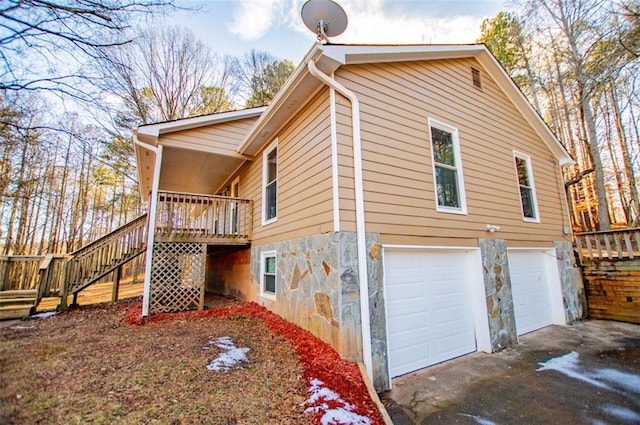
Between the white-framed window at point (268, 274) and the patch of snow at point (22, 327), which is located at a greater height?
the white-framed window at point (268, 274)

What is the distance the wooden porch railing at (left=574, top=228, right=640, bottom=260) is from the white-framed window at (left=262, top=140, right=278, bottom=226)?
8.34 meters

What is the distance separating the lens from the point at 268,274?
6.27m

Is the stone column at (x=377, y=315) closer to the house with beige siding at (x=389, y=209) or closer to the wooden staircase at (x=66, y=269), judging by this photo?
the house with beige siding at (x=389, y=209)

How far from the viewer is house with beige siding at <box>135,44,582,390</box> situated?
3881 millimetres

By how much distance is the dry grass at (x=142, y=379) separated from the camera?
91.1 inches

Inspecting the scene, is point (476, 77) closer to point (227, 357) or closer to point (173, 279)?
point (227, 357)

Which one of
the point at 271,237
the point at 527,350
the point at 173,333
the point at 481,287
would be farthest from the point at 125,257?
the point at 527,350

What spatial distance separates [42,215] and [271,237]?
1404cm

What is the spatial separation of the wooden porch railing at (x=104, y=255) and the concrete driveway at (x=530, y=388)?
6.89 metres

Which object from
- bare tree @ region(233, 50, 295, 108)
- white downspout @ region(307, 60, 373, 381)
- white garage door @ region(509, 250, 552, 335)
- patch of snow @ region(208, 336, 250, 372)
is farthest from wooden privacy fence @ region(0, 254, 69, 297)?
bare tree @ region(233, 50, 295, 108)

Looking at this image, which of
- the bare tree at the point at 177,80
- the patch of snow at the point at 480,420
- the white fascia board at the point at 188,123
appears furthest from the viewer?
the bare tree at the point at 177,80

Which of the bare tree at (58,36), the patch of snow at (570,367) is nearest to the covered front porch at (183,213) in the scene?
the bare tree at (58,36)

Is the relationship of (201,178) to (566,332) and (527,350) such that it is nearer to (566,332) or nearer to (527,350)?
(527,350)

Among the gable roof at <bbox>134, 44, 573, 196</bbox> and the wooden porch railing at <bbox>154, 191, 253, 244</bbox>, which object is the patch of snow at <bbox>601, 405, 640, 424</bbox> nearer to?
the gable roof at <bbox>134, 44, 573, 196</bbox>
